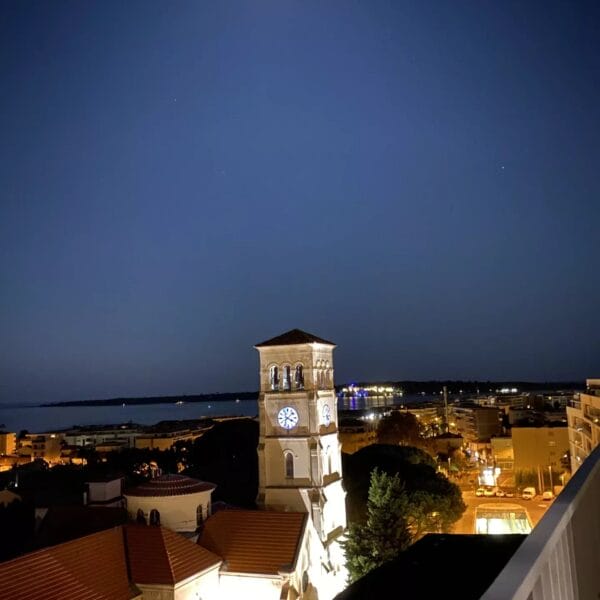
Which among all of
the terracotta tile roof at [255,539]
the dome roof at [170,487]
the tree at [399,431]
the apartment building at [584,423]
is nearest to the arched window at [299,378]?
the dome roof at [170,487]

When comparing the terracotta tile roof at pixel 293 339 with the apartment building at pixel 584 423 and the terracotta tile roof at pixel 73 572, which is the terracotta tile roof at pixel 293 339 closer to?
the terracotta tile roof at pixel 73 572

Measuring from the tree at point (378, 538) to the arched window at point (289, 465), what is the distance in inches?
162

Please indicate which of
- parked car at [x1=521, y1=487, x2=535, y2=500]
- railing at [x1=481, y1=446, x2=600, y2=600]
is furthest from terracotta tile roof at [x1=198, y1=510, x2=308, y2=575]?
parked car at [x1=521, y1=487, x2=535, y2=500]

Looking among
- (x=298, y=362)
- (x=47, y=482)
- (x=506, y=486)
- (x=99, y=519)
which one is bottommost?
(x=506, y=486)

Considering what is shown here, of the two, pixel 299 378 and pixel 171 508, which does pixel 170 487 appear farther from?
pixel 299 378

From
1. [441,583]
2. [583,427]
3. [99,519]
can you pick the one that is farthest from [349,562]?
[583,427]

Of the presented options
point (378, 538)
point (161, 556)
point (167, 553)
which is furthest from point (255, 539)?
point (378, 538)

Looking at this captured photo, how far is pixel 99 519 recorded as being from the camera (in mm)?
26594

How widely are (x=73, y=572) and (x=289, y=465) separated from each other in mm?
12978

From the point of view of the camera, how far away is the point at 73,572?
60.7 ft

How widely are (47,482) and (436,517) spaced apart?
3944 centimetres

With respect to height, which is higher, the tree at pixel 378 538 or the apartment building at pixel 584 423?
the apartment building at pixel 584 423

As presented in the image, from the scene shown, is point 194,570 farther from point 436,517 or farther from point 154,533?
point 436,517

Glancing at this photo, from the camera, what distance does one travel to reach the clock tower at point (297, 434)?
29.2 m
